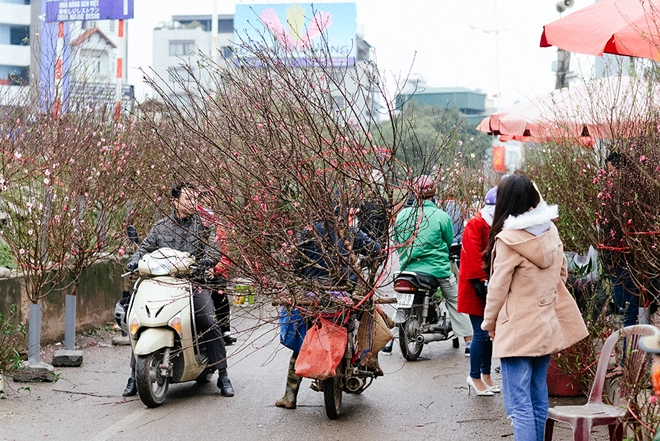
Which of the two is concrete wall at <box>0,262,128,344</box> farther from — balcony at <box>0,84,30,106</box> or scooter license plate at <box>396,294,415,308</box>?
scooter license plate at <box>396,294,415,308</box>

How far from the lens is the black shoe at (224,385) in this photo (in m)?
8.20

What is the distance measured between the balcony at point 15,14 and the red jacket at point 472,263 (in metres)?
62.4

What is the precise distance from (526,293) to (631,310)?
3.21 meters

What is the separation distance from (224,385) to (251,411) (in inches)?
25.9

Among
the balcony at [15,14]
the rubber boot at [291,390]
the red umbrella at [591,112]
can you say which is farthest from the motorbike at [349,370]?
the balcony at [15,14]

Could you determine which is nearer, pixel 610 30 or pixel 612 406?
pixel 612 406

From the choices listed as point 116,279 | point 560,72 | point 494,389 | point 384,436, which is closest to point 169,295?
point 384,436

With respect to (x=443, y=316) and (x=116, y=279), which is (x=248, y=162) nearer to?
(x=443, y=316)

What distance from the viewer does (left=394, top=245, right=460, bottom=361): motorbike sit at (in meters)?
9.80

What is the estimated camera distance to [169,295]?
7.76 meters

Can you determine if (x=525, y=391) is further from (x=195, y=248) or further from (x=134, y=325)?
(x=134, y=325)

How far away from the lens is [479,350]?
8047 millimetres

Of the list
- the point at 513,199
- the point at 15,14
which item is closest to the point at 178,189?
the point at 513,199

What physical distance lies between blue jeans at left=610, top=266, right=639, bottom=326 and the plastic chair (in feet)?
7.52
